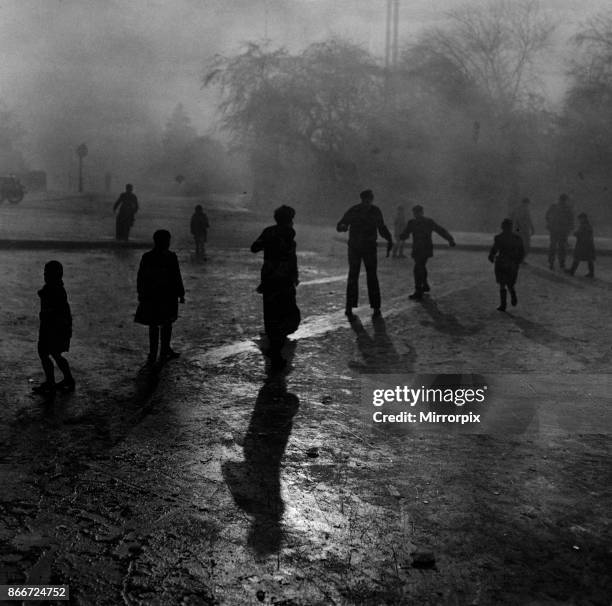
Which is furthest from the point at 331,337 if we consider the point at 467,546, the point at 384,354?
the point at 467,546

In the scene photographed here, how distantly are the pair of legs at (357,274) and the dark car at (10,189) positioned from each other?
3239 centimetres

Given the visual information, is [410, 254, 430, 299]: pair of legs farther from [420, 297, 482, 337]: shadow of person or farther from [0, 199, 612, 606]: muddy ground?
[0, 199, 612, 606]: muddy ground

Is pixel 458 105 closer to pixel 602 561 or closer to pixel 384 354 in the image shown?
pixel 384 354

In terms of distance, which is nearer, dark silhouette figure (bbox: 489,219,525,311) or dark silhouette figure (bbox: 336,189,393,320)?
dark silhouette figure (bbox: 336,189,393,320)

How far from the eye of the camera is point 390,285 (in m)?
13.5

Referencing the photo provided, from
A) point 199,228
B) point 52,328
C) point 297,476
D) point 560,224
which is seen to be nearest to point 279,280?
point 52,328

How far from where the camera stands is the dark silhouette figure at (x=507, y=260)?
10.7 metres

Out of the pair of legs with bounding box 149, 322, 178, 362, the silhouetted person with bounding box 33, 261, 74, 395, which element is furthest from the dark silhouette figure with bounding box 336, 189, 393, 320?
the silhouetted person with bounding box 33, 261, 74, 395

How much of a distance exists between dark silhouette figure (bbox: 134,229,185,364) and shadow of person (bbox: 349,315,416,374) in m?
1.75

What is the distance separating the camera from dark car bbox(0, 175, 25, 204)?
38094 millimetres

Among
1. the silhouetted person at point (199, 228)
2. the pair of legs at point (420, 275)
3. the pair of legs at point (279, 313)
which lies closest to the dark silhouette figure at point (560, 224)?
the pair of legs at point (420, 275)

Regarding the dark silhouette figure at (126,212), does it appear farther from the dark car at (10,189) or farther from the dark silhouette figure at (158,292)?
the dark car at (10,189)

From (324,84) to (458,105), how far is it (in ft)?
26.8

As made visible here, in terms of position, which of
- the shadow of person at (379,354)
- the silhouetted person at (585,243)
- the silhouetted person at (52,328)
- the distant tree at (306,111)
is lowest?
the shadow of person at (379,354)
